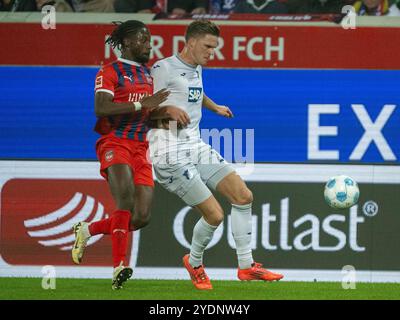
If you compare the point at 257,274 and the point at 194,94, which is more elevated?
the point at 194,94

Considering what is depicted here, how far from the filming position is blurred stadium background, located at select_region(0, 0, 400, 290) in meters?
11.8

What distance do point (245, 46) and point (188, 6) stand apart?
111 centimetres

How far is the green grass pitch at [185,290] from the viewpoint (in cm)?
945

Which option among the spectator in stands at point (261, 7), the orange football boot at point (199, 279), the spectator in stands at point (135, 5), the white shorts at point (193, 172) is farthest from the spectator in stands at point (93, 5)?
the orange football boot at point (199, 279)

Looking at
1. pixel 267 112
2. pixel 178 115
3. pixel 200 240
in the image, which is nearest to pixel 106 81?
pixel 178 115

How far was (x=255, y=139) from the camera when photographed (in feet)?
39.0

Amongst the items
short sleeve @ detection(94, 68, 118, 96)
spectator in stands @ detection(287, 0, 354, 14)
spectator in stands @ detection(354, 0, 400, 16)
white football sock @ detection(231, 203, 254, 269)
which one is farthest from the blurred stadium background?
short sleeve @ detection(94, 68, 118, 96)

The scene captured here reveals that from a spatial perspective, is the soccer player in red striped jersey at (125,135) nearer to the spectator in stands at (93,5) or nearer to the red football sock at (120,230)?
the red football sock at (120,230)

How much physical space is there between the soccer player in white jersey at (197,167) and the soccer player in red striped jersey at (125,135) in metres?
0.19

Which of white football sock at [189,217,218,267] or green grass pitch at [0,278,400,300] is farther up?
white football sock at [189,217,218,267]

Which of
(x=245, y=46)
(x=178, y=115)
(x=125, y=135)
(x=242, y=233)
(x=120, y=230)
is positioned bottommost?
(x=242, y=233)

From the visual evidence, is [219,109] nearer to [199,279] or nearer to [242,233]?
[242,233]

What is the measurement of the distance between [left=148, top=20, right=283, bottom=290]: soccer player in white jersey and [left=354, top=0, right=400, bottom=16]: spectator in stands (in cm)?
284

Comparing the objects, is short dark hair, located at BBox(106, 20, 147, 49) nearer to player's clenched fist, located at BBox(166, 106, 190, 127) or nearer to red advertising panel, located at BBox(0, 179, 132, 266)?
player's clenched fist, located at BBox(166, 106, 190, 127)
